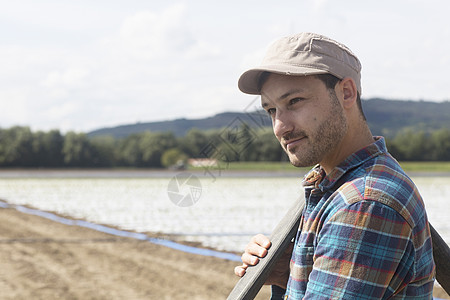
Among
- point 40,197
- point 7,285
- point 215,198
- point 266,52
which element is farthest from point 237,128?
point 40,197

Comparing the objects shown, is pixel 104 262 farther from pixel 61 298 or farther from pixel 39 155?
pixel 39 155

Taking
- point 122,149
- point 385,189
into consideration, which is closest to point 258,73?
point 385,189

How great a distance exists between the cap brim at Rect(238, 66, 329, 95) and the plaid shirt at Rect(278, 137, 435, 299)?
0.85ft

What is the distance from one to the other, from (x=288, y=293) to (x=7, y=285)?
4.78 metres

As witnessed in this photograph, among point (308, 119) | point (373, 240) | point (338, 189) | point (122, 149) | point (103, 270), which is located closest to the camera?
point (373, 240)

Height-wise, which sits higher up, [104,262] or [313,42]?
[313,42]

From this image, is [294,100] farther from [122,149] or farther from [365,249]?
[122,149]

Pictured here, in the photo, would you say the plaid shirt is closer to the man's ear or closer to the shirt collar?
the shirt collar

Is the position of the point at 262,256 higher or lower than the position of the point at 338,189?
lower

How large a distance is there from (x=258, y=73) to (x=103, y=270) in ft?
16.3

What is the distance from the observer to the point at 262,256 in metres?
1.22

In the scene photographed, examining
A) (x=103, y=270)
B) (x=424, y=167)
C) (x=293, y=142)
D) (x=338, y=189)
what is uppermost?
(x=293, y=142)

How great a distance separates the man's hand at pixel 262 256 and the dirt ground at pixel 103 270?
11.4 ft

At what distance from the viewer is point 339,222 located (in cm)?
95
